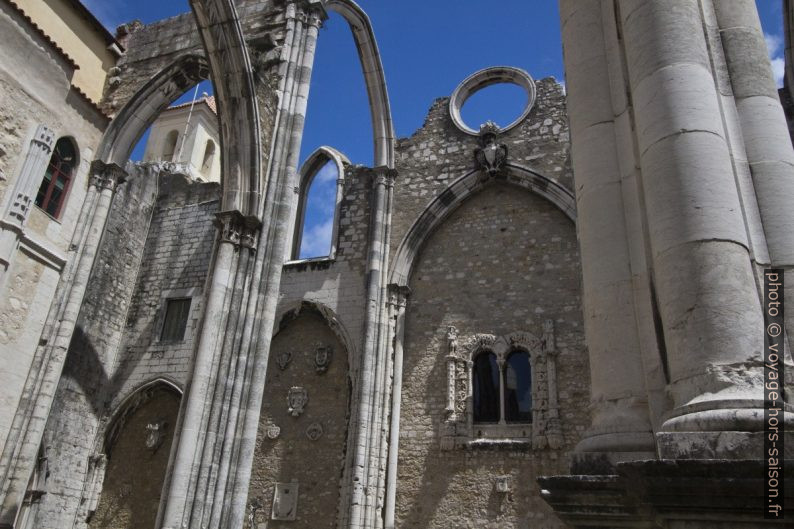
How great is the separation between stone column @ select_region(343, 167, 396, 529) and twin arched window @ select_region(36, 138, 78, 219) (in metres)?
5.33

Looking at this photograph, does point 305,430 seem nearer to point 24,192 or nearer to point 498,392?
point 498,392

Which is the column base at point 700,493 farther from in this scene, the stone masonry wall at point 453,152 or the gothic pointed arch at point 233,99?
the stone masonry wall at point 453,152

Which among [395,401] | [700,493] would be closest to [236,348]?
[395,401]

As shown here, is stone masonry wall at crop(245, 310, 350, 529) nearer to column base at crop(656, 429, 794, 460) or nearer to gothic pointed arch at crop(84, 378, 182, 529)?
gothic pointed arch at crop(84, 378, 182, 529)

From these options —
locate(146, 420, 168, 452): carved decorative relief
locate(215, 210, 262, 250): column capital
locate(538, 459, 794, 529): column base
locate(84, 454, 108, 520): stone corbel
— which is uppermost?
locate(215, 210, 262, 250): column capital

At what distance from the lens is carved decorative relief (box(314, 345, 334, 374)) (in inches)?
458

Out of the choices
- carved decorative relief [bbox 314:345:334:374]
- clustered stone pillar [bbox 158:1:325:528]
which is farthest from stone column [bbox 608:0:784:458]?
carved decorative relief [bbox 314:345:334:374]

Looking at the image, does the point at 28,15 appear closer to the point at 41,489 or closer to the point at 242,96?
the point at 242,96

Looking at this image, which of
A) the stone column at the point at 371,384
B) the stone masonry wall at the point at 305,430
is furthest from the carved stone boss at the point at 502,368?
the stone masonry wall at the point at 305,430

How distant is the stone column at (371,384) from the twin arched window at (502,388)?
5.55 ft

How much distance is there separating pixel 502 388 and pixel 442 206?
3736mm

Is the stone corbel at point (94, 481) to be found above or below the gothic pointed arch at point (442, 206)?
below

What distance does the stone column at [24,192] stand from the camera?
849cm

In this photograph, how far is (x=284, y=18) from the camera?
9602mm
